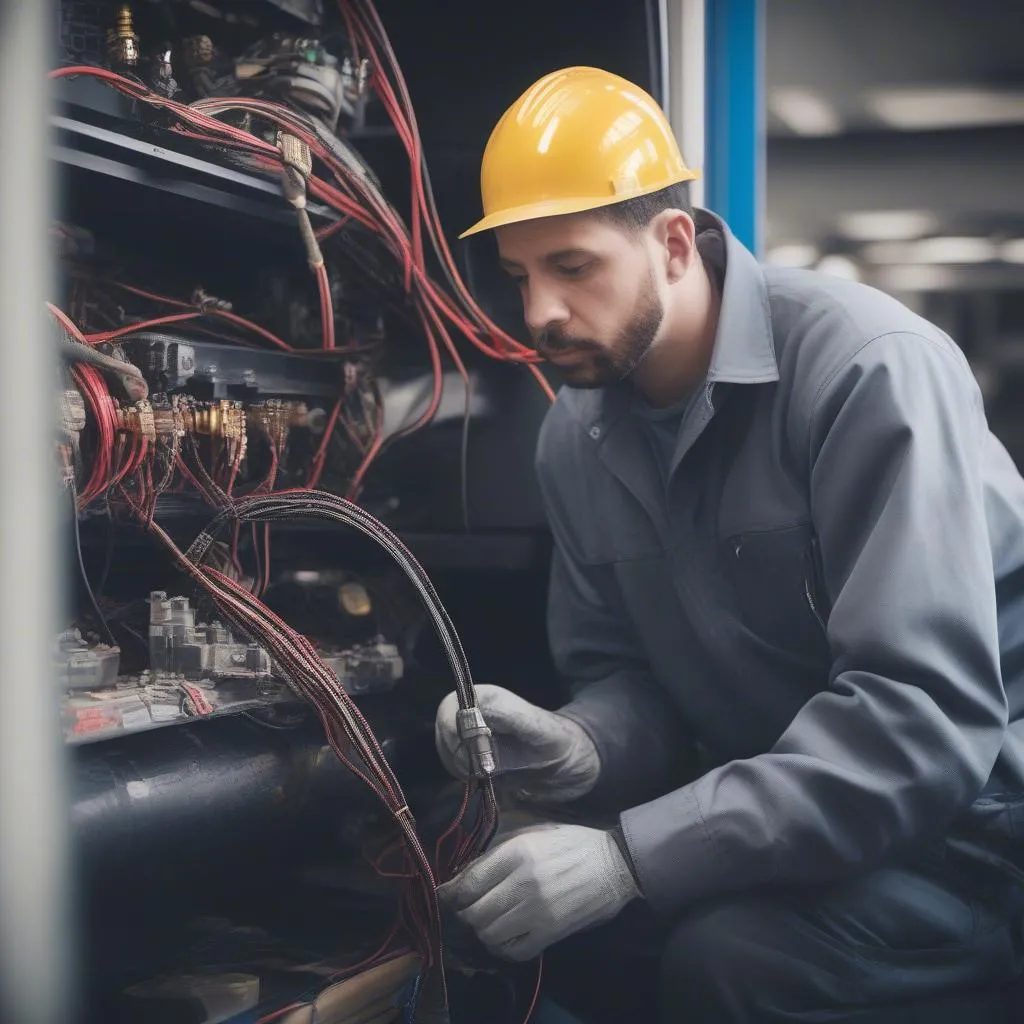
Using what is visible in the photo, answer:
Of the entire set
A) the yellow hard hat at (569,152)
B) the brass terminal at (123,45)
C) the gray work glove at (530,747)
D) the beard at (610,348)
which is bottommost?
the gray work glove at (530,747)

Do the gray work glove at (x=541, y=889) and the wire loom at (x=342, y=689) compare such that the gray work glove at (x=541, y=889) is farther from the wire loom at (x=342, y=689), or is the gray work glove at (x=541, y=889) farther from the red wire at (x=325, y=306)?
the red wire at (x=325, y=306)

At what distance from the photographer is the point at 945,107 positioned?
10.0ft

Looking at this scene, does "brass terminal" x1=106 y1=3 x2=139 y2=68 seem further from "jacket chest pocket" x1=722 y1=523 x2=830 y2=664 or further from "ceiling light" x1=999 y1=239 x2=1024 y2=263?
"ceiling light" x1=999 y1=239 x2=1024 y2=263

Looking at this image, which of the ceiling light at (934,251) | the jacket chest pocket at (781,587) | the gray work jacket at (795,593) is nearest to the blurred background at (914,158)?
the ceiling light at (934,251)

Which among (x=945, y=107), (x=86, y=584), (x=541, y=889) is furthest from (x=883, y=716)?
(x=945, y=107)

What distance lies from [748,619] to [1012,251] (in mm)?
Result: 3630

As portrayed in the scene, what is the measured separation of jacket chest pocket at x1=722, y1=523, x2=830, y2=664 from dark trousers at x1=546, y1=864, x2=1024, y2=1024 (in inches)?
9.8

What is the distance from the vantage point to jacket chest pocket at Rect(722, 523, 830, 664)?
3.64 ft

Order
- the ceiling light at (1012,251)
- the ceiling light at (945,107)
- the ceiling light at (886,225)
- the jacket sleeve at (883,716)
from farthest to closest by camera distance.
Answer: the ceiling light at (1012,251)
the ceiling light at (886,225)
the ceiling light at (945,107)
the jacket sleeve at (883,716)

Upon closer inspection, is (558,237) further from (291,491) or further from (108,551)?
(108,551)

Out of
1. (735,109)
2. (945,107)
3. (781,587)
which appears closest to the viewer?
(781,587)

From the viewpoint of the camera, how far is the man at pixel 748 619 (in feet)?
3.08

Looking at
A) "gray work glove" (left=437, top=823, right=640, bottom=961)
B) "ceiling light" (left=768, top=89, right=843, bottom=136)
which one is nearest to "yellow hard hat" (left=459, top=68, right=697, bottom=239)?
"gray work glove" (left=437, top=823, right=640, bottom=961)

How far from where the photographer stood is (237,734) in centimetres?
110
